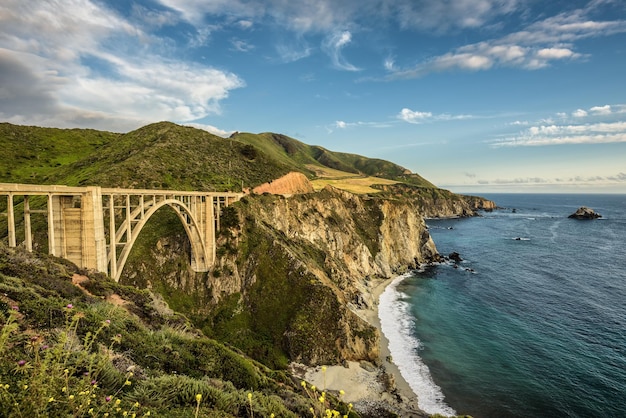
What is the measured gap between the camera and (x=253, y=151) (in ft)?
271

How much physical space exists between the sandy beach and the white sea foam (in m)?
0.96

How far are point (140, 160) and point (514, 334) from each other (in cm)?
6757

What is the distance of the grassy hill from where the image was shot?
182 ft

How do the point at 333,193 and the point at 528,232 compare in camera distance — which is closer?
the point at 333,193

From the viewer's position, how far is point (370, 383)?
31984 mm

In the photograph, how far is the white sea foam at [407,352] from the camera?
98.2ft

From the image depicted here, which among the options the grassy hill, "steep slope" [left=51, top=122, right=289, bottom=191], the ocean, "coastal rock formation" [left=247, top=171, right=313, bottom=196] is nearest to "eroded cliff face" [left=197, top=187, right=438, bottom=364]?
the ocean

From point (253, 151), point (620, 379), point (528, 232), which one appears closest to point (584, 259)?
point (528, 232)

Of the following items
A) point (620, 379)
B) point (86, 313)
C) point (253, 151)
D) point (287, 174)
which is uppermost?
point (253, 151)

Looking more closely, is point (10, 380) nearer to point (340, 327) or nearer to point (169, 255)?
point (340, 327)

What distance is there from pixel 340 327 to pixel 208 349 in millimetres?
25431

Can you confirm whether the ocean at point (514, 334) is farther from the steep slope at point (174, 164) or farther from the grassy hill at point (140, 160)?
the grassy hill at point (140, 160)

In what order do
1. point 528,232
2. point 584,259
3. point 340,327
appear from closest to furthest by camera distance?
1. point 340,327
2. point 584,259
3. point 528,232

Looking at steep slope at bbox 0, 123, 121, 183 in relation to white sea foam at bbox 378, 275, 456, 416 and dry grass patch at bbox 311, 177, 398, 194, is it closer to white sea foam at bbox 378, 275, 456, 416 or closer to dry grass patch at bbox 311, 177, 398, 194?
dry grass patch at bbox 311, 177, 398, 194
